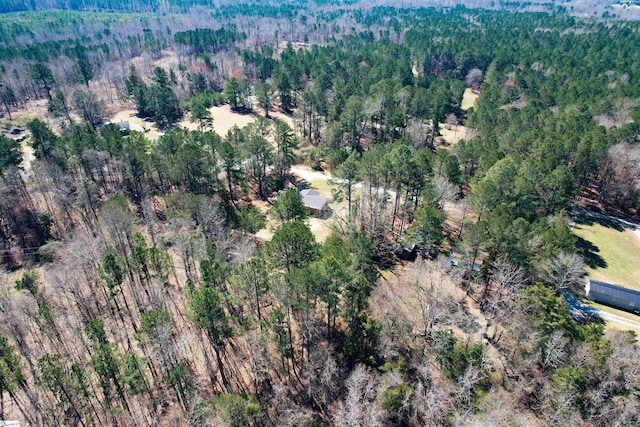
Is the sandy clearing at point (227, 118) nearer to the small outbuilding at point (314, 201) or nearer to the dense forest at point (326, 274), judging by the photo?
the dense forest at point (326, 274)

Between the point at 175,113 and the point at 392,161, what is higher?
the point at 392,161

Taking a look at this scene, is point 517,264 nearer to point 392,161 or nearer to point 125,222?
point 392,161

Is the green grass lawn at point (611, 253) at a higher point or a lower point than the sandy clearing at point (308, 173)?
higher

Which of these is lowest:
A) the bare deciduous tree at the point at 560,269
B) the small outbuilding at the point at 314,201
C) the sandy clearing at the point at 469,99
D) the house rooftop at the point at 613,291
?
the small outbuilding at the point at 314,201

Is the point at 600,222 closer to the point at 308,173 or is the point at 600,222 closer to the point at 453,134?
the point at 453,134

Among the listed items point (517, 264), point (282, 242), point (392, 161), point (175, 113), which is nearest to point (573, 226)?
point (517, 264)

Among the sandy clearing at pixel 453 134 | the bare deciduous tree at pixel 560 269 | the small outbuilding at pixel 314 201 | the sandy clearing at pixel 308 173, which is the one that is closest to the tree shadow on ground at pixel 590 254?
the bare deciduous tree at pixel 560 269

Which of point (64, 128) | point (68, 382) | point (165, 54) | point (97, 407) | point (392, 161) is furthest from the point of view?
point (165, 54)
